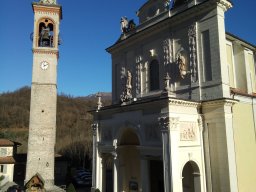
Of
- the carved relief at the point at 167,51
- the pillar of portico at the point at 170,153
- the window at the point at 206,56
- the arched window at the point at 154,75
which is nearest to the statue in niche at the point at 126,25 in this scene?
the arched window at the point at 154,75

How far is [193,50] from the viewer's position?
1522cm

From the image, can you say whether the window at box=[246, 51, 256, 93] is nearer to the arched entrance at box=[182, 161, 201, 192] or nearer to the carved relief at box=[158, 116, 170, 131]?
the arched entrance at box=[182, 161, 201, 192]


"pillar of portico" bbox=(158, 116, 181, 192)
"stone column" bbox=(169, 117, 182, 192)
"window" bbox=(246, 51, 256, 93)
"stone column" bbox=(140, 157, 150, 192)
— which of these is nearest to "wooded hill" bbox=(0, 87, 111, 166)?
"window" bbox=(246, 51, 256, 93)

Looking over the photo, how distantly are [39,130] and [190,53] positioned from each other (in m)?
15.0

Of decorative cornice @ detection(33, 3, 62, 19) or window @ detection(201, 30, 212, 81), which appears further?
decorative cornice @ detection(33, 3, 62, 19)

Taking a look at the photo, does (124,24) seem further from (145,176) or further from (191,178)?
(191,178)

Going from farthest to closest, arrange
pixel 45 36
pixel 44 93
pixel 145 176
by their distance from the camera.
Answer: pixel 45 36
pixel 44 93
pixel 145 176

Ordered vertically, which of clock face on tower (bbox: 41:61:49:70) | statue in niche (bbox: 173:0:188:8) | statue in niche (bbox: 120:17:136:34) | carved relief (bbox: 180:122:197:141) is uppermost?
statue in niche (bbox: 120:17:136:34)

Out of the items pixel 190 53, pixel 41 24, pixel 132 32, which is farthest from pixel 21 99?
pixel 190 53

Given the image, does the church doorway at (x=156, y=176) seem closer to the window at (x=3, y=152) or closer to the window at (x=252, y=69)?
the window at (x=252, y=69)

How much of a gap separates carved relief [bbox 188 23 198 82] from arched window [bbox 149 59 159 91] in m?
3.04

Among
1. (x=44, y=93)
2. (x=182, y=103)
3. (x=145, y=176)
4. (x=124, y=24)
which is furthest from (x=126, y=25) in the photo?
(x=145, y=176)

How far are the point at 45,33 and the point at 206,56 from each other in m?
16.6

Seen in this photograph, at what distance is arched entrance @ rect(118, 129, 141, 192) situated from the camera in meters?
17.0
